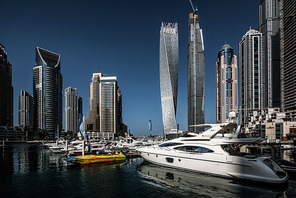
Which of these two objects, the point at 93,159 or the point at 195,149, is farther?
the point at 93,159

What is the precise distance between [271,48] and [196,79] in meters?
64.4

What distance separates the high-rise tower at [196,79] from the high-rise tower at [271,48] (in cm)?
5061

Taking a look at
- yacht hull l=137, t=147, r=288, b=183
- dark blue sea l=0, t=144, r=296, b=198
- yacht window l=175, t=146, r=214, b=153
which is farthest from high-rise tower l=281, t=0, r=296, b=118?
dark blue sea l=0, t=144, r=296, b=198

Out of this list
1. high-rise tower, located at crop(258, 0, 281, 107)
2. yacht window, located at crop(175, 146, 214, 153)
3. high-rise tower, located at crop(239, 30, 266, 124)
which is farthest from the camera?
high-rise tower, located at crop(239, 30, 266, 124)

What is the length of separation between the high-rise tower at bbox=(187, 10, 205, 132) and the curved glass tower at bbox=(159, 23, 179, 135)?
43.6m

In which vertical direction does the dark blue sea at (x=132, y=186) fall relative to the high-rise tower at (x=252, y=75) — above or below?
below

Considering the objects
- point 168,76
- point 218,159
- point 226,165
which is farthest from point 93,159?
point 168,76

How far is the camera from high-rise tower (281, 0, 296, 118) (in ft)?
342

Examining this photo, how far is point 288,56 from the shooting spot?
110688mm

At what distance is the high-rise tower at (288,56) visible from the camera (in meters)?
104

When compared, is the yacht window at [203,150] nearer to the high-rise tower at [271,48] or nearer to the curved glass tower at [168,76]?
the curved glass tower at [168,76]

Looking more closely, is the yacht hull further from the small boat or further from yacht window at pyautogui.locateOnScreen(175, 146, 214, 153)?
the small boat

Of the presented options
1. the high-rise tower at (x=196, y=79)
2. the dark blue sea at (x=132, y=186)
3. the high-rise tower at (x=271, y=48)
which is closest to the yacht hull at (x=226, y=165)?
the dark blue sea at (x=132, y=186)

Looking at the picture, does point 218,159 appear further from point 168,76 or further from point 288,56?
point 288,56
